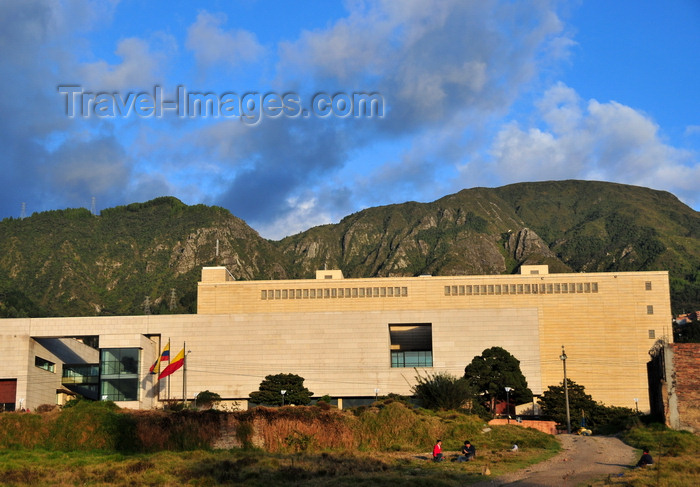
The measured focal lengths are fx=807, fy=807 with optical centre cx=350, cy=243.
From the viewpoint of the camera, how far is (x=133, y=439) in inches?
1892

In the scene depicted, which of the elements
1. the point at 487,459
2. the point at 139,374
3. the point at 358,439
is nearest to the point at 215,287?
the point at 139,374

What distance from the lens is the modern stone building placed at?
116125 mm

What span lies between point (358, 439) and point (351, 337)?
69.5 m

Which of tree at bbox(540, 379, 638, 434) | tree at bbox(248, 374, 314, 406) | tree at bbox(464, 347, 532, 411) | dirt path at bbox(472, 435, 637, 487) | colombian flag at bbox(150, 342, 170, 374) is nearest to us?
dirt path at bbox(472, 435, 637, 487)

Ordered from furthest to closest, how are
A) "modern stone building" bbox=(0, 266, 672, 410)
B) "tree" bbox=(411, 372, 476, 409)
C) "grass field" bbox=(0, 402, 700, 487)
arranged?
"modern stone building" bbox=(0, 266, 672, 410)
"tree" bbox=(411, 372, 476, 409)
"grass field" bbox=(0, 402, 700, 487)

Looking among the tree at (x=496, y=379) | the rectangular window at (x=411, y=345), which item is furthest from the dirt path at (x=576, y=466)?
the rectangular window at (x=411, y=345)

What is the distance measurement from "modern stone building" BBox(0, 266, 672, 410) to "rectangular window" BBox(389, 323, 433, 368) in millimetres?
199

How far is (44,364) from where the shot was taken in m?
121

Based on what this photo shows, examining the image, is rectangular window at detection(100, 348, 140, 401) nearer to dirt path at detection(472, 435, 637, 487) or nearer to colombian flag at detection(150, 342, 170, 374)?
colombian flag at detection(150, 342, 170, 374)

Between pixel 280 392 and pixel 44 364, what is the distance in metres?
38.5

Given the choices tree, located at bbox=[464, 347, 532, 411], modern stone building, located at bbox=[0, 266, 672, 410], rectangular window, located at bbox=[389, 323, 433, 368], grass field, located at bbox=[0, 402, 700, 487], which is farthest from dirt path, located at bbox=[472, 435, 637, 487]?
rectangular window, located at bbox=[389, 323, 433, 368]

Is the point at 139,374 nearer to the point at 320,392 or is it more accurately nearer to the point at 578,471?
the point at 320,392

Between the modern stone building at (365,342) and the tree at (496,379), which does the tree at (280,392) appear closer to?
the modern stone building at (365,342)

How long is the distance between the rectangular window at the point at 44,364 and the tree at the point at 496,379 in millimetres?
62740
